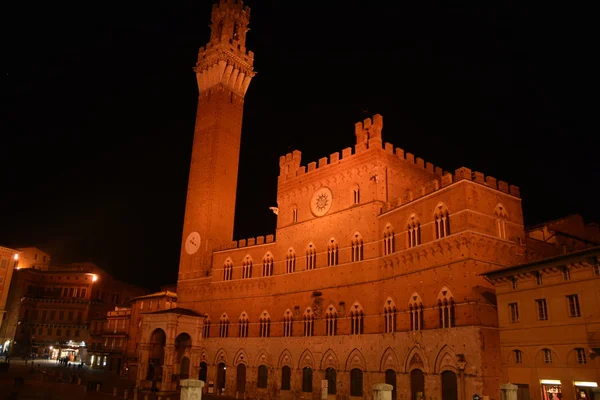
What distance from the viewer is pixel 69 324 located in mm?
72938

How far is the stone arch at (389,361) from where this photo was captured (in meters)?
28.2

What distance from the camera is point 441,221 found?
27578 millimetres

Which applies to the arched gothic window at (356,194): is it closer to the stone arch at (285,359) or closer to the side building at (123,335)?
the stone arch at (285,359)

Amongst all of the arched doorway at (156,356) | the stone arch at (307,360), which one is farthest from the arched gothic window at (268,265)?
the arched doorway at (156,356)

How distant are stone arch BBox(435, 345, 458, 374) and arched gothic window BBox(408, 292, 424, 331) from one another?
2.08m

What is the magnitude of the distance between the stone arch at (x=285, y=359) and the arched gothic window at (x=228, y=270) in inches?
350

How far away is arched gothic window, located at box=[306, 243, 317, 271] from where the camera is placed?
35.9 meters

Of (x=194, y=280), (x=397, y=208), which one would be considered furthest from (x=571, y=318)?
(x=194, y=280)

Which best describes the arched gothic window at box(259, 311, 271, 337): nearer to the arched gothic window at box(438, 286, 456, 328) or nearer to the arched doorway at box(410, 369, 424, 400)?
the arched doorway at box(410, 369, 424, 400)

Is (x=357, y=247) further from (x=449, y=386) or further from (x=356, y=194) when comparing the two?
(x=449, y=386)

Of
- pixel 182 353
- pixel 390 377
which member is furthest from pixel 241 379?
pixel 390 377

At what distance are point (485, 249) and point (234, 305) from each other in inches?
874

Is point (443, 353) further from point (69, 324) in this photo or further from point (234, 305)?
point (69, 324)

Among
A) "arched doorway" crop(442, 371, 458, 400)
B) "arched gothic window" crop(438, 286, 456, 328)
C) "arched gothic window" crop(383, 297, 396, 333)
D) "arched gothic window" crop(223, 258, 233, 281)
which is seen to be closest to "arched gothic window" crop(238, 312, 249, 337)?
"arched gothic window" crop(223, 258, 233, 281)
